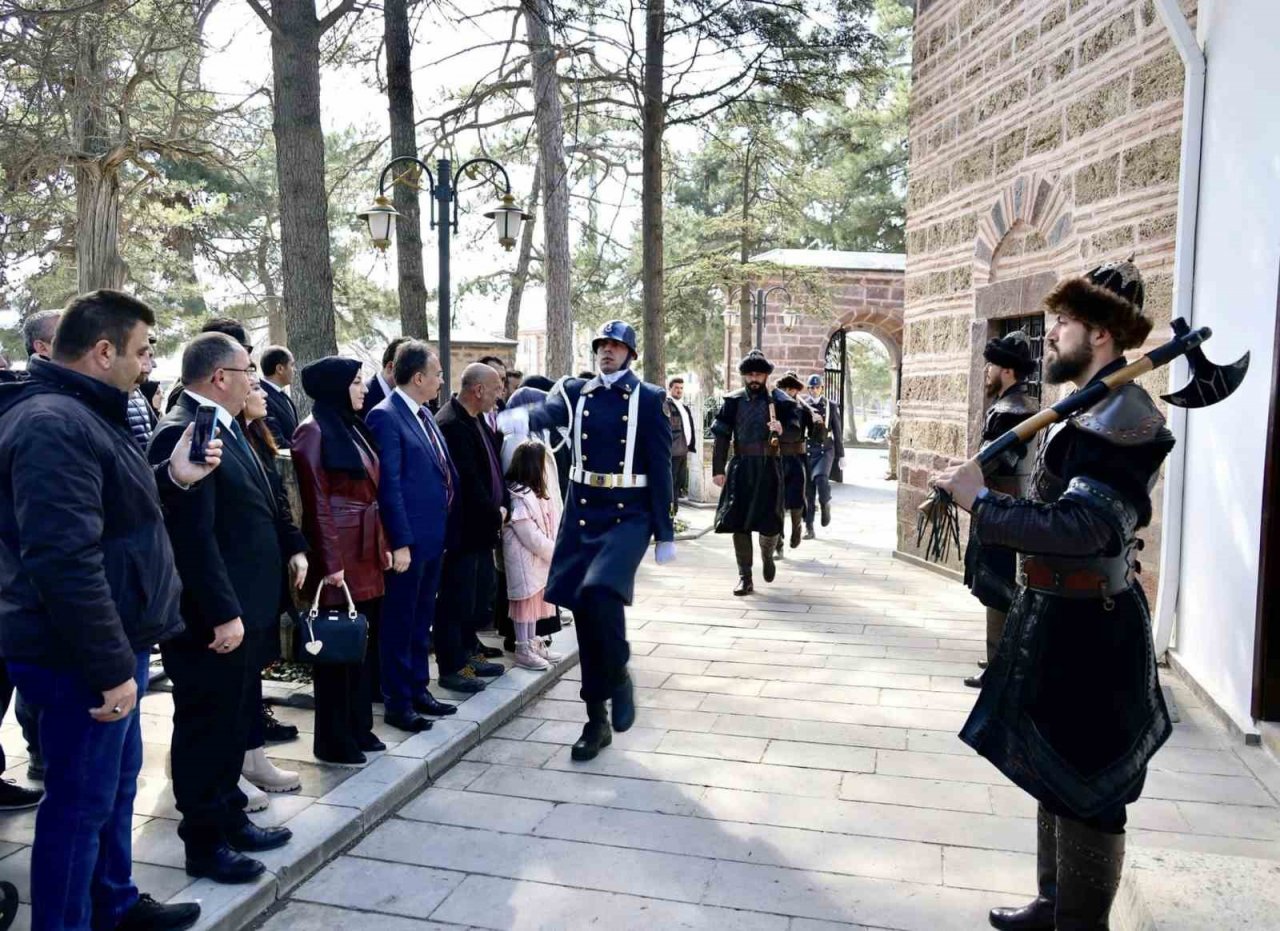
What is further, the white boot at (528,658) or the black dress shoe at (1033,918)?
the white boot at (528,658)

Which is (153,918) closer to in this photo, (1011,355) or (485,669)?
(485,669)

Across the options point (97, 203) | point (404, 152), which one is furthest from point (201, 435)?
point (97, 203)

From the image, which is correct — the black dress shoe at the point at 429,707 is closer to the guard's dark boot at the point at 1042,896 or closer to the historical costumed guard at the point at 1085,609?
the guard's dark boot at the point at 1042,896

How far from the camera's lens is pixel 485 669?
5562 millimetres

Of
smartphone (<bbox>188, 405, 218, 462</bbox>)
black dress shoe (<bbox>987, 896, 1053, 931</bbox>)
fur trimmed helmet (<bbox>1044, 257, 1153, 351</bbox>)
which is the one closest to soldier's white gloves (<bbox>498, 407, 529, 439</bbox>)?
smartphone (<bbox>188, 405, 218, 462</bbox>)

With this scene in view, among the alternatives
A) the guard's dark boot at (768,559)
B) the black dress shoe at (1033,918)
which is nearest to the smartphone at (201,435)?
the black dress shoe at (1033,918)

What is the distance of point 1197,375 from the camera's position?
8.71 feet

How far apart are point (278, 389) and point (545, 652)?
2357mm

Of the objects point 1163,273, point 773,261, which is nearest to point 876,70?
point 1163,273

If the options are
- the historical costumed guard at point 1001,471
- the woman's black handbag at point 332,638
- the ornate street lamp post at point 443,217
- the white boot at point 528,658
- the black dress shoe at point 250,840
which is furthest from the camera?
the ornate street lamp post at point 443,217

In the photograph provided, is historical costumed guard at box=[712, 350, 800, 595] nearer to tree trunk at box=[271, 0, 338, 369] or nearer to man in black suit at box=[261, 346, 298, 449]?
tree trunk at box=[271, 0, 338, 369]

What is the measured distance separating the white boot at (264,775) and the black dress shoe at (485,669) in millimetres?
1651

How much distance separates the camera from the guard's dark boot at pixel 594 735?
4520 mm

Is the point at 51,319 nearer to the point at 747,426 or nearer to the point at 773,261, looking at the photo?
the point at 747,426
